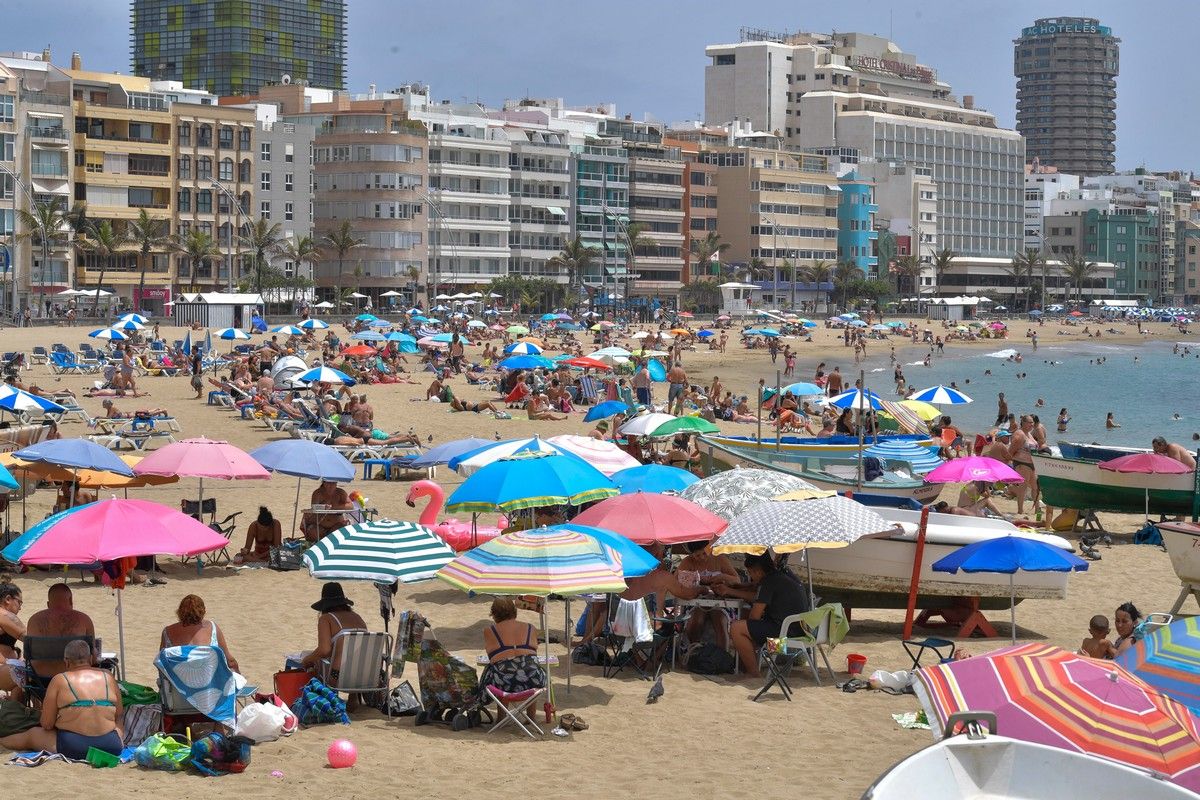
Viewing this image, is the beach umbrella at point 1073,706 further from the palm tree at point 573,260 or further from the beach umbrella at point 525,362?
the palm tree at point 573,260

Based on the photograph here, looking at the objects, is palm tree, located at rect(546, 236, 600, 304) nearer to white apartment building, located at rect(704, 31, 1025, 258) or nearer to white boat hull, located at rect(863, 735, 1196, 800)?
white apartment building, located at rect(704, 31, 1025, 258)

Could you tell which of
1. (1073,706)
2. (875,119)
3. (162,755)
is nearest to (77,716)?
(162,755)

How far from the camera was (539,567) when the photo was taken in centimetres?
1057

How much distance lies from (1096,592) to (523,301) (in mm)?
76898

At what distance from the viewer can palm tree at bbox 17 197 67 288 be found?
71.1 m

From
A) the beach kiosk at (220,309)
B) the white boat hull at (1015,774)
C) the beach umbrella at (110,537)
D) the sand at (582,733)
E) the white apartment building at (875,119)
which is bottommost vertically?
the sand at (582,733)

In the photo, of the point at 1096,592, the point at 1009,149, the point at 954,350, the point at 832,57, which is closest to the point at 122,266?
the point at 954,350

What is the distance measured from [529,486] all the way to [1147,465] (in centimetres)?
937

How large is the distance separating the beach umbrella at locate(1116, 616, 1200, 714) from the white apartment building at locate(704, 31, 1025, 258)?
134147 mm

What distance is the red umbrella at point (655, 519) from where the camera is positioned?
12648mm

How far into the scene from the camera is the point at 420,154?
300ft

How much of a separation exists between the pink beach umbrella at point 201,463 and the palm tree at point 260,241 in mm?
64459

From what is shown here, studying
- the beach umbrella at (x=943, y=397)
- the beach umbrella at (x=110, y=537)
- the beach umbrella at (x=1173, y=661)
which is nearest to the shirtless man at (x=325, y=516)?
the beach umbrella at (x=110, y=537)

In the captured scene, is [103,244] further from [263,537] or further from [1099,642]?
[1099,642]
